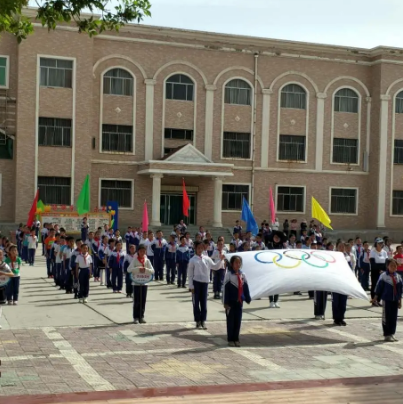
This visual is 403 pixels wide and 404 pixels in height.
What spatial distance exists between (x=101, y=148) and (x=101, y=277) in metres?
19.4

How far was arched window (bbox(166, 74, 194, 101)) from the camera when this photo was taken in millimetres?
42031

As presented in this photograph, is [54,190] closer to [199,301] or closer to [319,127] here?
[319,127]

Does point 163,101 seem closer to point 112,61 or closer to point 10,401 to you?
point 112,61

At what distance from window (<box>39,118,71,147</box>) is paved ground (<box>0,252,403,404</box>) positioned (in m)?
22.6

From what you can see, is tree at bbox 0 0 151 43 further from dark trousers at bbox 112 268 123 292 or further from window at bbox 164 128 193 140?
window at bbox 164 128 193 140

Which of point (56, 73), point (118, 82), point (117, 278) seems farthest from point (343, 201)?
point (117, 278)

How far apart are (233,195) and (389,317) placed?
29.6m

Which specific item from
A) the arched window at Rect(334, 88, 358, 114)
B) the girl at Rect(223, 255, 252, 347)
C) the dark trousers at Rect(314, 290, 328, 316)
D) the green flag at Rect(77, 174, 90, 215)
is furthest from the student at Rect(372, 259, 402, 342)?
the arched window at Rect(334, 88, 358, 114)

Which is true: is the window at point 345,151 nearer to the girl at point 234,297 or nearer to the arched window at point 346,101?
the arched window at point 346,101

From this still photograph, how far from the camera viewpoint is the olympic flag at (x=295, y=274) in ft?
46.0

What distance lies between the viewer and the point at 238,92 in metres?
43.2

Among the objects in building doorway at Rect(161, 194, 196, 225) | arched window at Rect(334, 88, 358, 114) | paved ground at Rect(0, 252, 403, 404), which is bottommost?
paved ground at Rect(0, 252, 403, 404)

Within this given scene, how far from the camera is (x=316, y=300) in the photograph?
53.2ft

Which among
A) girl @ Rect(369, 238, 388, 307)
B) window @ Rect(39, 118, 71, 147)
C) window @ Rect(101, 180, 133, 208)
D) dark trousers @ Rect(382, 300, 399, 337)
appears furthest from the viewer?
window @ Rect(101, 180, 133, 208)
